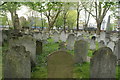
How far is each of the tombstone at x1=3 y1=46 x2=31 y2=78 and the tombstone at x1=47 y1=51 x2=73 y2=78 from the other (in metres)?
0.75

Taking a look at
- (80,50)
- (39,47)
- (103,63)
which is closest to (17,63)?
(103,63)

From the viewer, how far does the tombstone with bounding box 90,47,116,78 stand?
13.9ft

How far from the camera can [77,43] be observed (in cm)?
620

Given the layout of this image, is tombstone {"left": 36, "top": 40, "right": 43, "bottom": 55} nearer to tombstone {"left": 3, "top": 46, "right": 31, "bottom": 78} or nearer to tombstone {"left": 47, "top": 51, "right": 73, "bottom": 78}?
tombstone {"left": 3, "top": 46, "right": 31, "bottom": 78}

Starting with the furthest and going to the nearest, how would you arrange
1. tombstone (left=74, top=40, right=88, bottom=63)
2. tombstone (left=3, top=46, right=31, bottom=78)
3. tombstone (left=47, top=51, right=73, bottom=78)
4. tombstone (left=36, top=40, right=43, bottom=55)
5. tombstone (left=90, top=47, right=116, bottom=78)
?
tombstone (left=36, top=40, right=43, bottom=55), tombstone (left=74, top=40, right=88, bottom=63), tombstone (left=90, top=47, right=116, bottom=78), tombstone (left=3, top=46, right=31, bottom=78), tombstone (left=47, top=51, right=73, bottom=78)

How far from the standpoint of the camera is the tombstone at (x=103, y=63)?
4234 millimetres

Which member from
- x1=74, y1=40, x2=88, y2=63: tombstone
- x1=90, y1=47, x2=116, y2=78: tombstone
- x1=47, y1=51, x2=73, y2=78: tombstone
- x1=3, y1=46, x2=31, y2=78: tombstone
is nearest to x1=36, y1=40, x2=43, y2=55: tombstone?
x1=74, y1=40, x2=88, y2=63: tombstone

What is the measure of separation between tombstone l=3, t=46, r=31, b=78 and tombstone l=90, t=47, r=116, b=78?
6.47ft

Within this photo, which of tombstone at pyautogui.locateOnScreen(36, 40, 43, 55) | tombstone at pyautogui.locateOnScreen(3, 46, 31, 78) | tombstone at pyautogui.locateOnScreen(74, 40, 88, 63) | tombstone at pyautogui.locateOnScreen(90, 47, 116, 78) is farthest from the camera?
tombstone at pyautogui.locateOnScreen(36, 40, 43, 55)

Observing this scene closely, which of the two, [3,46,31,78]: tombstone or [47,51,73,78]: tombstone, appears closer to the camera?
[47,51,73,78]: tombstone

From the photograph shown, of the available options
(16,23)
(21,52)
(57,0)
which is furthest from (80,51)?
(16,23)

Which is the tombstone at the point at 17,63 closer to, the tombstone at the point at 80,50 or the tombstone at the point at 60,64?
the tombstone at the point at 60,64

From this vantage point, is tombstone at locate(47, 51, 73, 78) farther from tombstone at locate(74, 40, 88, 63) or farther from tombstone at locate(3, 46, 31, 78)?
tombstone at locate(74, 40, 88, 63)

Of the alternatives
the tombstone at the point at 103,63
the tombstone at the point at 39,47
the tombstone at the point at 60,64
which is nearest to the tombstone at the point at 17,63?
the tombstone at the point at 60,64
